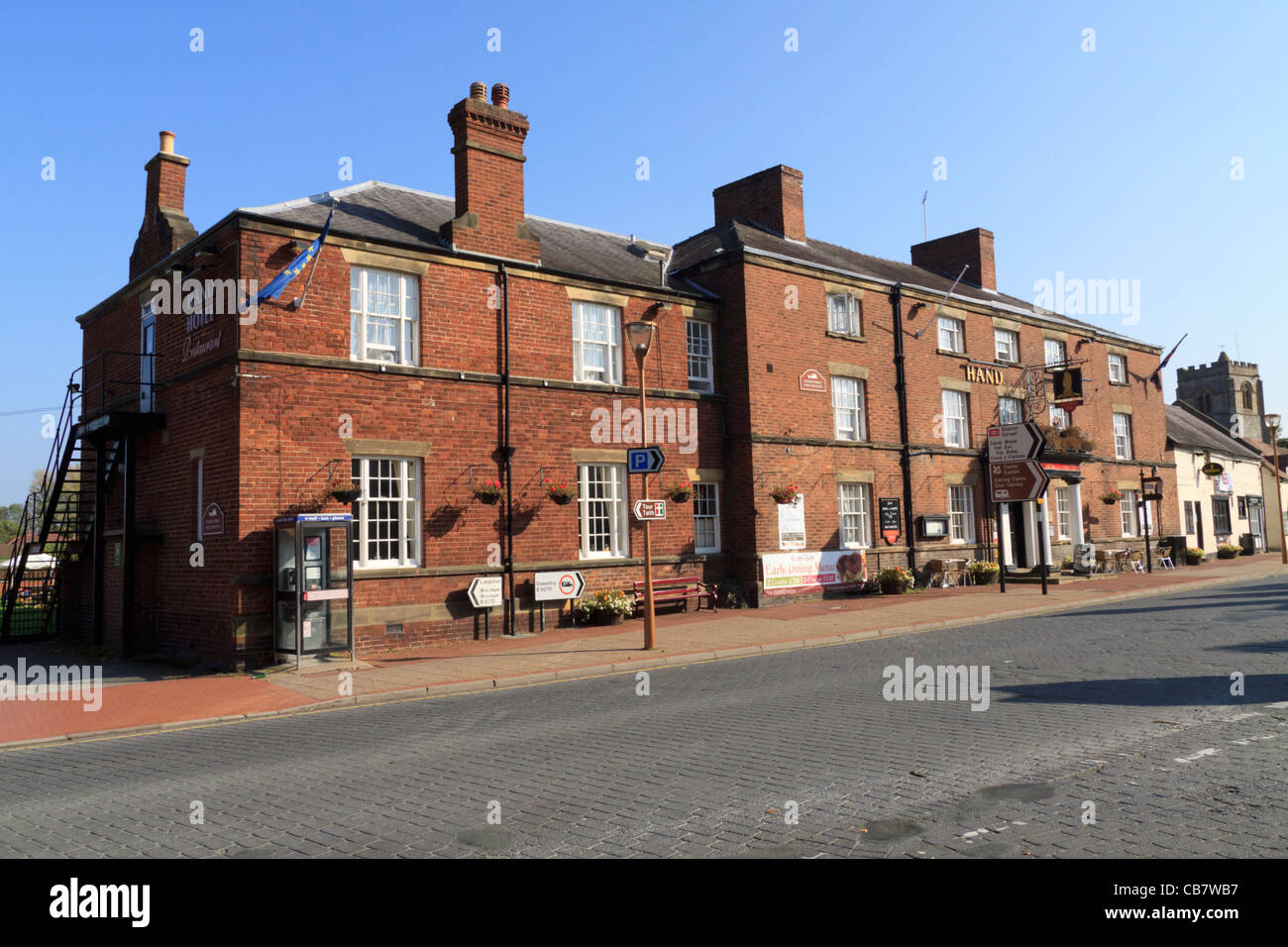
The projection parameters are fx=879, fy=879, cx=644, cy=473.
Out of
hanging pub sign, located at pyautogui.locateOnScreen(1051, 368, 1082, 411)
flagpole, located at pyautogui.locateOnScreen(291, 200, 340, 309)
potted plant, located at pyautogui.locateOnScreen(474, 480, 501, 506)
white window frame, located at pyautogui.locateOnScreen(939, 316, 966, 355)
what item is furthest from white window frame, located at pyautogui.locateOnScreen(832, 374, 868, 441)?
flagpole, located at pyautogui.locateOnScreen(291, 200, 340, 309)

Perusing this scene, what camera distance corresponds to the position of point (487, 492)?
17.3m

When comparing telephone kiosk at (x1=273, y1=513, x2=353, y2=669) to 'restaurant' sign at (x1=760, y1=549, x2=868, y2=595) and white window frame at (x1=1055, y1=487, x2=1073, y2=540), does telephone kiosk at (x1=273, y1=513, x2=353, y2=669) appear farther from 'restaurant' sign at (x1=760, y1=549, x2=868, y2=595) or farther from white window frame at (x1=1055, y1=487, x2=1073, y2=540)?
white window frame at (x1=1055, y1=487, x2=1073, y2=540)

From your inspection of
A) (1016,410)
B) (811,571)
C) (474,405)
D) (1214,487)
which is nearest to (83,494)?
(474,405)

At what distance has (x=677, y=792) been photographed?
6.34 metres

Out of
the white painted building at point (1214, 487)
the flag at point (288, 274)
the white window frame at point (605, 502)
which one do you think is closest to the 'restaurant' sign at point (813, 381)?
the white window frame at point (605, 502)

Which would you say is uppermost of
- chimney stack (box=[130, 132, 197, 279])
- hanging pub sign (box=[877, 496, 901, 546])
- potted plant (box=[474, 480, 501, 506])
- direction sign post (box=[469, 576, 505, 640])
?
chimney stack (box=[130, 132, 197, 279])

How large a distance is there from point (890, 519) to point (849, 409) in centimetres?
335

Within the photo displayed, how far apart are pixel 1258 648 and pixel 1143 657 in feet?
5.82

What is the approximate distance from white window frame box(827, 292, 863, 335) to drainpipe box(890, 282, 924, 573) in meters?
1.49

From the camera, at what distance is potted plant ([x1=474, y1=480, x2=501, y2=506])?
1733 cm

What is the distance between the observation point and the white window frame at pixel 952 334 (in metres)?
27.8

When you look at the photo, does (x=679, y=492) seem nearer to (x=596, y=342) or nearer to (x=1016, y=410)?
(x=596, y=342)
